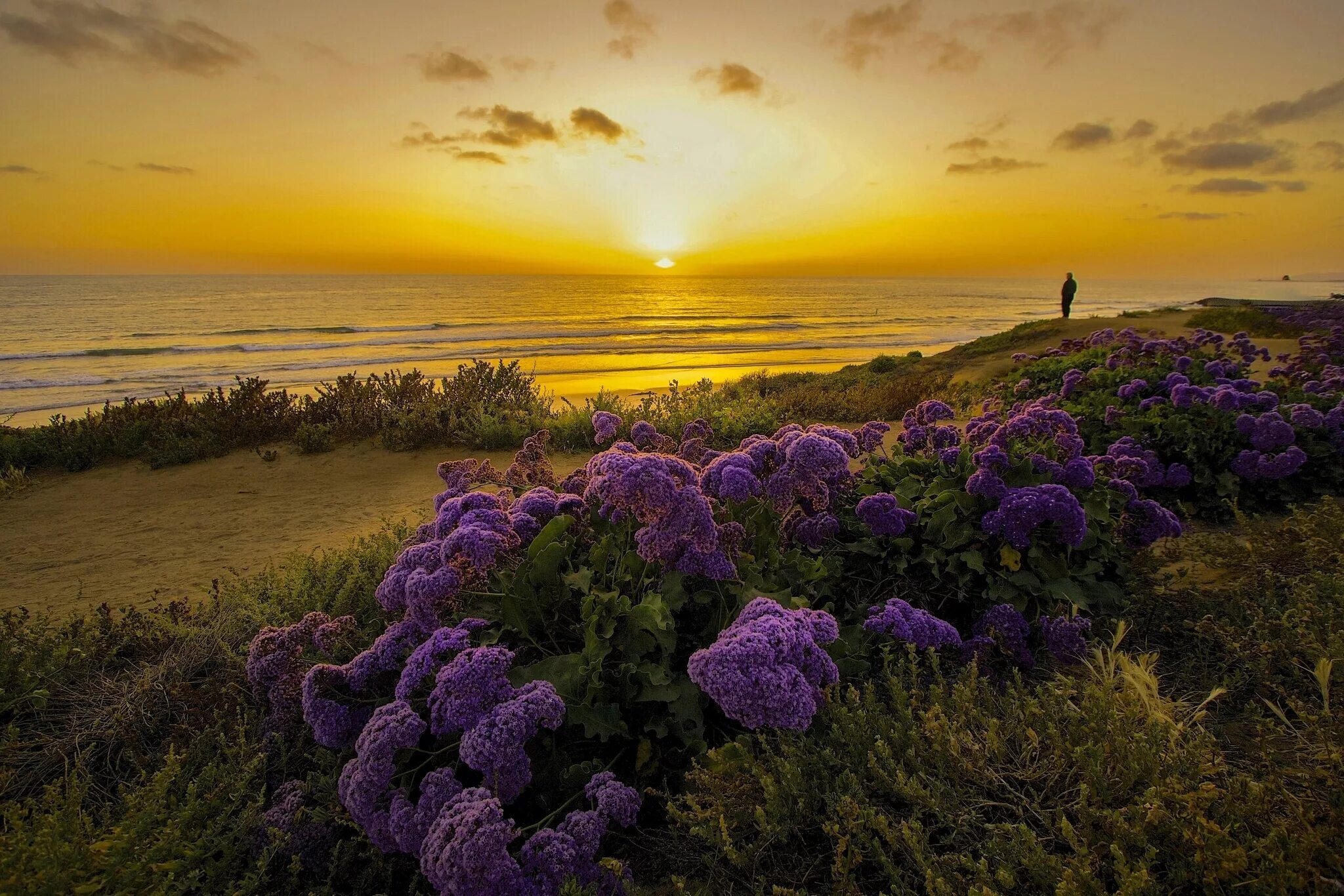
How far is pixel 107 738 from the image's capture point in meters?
3.05

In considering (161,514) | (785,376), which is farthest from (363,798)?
(785,376)

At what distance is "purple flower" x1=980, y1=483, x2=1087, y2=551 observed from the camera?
10.5ft

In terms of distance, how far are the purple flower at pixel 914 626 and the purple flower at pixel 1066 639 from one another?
641 mm

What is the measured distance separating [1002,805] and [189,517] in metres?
7.89

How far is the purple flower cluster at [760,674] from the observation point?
6.66ft

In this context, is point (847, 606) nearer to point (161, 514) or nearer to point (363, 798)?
point (363, 798)

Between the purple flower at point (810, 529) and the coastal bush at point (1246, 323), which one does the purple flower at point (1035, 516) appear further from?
the coastal bush at point (1246, 323)

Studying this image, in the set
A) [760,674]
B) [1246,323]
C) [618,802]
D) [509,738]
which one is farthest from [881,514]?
[1246,323]

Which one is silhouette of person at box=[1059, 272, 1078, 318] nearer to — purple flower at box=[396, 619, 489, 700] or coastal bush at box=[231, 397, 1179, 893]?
coastal bush at box=[231, 397, 1179, 893]

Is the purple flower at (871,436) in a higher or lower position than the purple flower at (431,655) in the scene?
higher

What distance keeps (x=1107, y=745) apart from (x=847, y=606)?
1365 millimetres

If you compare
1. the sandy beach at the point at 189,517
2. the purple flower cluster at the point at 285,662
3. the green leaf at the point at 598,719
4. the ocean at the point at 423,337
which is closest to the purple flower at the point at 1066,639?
the green leaf at the point at 598,719

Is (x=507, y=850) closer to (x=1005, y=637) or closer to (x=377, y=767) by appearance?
(x=377, y=767)

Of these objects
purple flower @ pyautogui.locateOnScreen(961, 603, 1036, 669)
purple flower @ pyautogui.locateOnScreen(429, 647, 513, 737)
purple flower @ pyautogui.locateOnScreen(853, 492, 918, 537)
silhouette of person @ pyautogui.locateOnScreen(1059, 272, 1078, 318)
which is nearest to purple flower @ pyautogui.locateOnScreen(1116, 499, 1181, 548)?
purple flower @ pyautogui.locateOnScreen(961, 603, 1036, 669)
